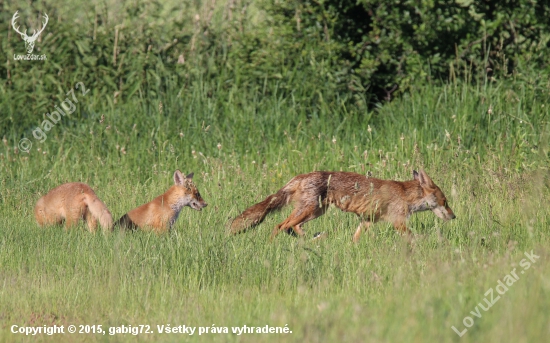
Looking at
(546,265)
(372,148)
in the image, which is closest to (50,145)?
(372,148)

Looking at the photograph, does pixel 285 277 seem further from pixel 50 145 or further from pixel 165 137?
pixel 50 145

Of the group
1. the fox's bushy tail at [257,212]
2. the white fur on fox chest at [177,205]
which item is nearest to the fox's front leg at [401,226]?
the fox's bushy tail at [257,212]

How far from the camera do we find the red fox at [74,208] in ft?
26.3

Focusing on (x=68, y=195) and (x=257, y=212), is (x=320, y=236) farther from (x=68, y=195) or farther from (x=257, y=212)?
(x=68, y=195)

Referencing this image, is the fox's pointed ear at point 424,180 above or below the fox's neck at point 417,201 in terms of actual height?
above

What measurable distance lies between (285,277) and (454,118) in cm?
505

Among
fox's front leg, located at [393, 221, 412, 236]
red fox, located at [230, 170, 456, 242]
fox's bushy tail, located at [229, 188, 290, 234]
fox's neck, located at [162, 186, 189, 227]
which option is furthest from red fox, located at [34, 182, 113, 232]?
fox's front leg, located at [393, 221, 412, 236]

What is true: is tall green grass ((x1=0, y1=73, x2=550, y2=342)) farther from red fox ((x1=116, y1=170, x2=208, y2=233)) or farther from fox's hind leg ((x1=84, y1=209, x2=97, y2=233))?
fox's hind leg ((x1=84, y1=209, x2=97, y2=233))

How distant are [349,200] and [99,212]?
2.60 m

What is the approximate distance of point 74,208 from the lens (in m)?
8.07

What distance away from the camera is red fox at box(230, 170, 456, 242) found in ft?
26.7

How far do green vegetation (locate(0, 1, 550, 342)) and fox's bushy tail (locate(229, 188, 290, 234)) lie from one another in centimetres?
17

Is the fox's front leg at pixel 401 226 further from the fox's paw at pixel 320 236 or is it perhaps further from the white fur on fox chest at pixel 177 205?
the white fur on fox chest at pixel 177 205

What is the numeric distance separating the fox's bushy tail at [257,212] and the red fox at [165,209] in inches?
30.5
